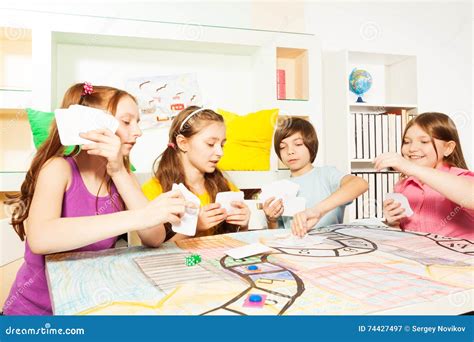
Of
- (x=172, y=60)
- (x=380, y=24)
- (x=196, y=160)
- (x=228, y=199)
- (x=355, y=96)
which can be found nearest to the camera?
(x=228, y=199)

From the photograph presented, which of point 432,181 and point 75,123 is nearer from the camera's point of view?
point 75,123

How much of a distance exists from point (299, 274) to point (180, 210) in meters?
0.27

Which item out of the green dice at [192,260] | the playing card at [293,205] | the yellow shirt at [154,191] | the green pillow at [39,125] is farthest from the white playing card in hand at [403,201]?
the green pillow at [39,125]

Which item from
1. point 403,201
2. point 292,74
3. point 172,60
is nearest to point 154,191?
point 403,201

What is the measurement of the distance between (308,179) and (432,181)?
58 centimetres

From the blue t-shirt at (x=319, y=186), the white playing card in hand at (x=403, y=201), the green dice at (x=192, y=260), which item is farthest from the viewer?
the blue t-shirt at (x=319, y=186)

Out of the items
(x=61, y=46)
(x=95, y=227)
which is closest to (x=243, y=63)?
(x=61, y=46)

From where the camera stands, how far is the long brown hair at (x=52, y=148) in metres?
0.85

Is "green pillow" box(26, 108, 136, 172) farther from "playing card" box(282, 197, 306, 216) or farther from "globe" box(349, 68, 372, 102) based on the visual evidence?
"globe" box(349, 68, 372, 102)

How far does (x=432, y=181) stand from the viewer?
3.23ft

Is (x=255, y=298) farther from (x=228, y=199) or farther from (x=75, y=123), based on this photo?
(x=228, y=199)

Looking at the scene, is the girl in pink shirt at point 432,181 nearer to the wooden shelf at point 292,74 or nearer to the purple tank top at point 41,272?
the purple tank top at point 41,272

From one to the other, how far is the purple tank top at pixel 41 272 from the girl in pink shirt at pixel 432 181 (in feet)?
2.48

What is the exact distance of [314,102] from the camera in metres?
2.10
